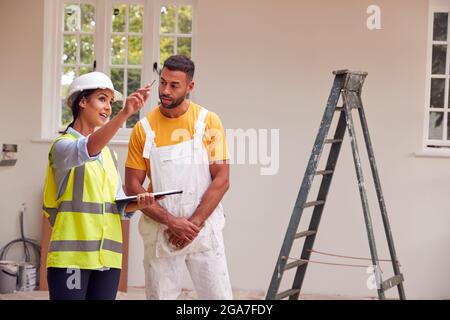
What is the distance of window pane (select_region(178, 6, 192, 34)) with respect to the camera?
20.3ft

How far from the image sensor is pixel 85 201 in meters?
2.88

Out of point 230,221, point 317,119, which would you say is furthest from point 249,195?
point 317,119

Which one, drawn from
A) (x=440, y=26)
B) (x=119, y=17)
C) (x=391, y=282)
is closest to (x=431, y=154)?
(x=440, y=26)

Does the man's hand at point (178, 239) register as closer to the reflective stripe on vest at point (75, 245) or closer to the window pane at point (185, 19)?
the reflective stripe on vest at point (75, 245)

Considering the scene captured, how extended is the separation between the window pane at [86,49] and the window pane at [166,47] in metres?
0.59

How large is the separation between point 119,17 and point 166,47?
477 millimetres

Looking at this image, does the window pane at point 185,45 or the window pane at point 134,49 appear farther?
the window pane at point 134,49

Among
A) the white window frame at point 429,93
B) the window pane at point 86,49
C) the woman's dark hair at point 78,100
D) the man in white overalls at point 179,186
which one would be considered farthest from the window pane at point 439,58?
the woman's dark hair at point 78,100

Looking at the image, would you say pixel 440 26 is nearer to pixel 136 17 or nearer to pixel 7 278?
pixel 136 17

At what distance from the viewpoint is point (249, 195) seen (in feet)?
19.7

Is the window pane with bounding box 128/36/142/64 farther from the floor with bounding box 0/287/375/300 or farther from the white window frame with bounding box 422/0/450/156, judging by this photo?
the white window frame with bounding box 422/0/450/156

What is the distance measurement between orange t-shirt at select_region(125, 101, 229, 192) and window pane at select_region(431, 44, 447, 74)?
3022mm

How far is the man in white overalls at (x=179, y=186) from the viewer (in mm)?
3494

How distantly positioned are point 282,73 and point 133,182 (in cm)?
263
